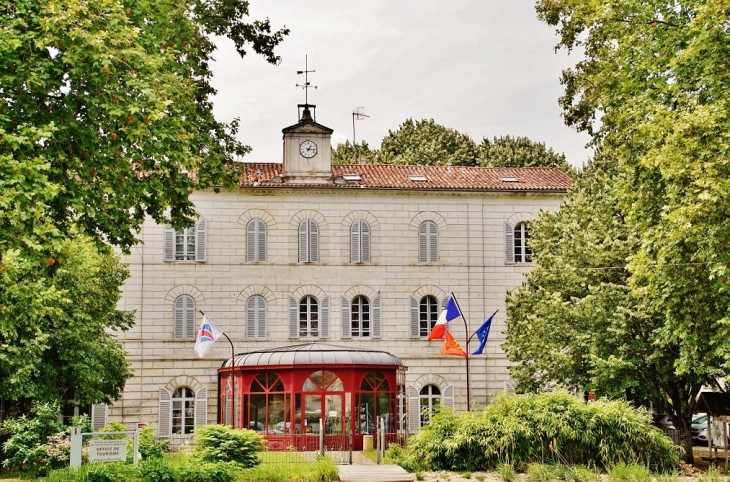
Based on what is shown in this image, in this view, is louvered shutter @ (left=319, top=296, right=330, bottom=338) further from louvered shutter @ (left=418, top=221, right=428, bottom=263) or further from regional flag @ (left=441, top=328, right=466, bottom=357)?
regional flag @ (left=441, top=328, right=466, bottom=357)

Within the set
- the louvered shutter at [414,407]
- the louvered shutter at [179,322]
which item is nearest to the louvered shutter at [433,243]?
the louvered shutter at [414,407]

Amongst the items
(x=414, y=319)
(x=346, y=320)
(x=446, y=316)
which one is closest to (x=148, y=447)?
(x=446, y=316)

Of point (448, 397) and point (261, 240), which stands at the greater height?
point (261, 240)

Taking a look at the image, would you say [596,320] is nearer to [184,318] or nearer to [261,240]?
[261,240]

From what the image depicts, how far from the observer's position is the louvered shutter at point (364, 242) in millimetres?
38500

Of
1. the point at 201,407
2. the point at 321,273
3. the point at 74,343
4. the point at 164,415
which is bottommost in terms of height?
the point at 164,415

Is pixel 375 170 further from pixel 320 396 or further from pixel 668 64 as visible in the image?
pixel 668 64

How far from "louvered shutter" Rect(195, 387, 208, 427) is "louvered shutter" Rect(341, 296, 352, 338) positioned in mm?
5639

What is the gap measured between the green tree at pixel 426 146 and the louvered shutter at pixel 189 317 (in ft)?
68.2

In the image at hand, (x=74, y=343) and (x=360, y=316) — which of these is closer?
(x=74, y=343)

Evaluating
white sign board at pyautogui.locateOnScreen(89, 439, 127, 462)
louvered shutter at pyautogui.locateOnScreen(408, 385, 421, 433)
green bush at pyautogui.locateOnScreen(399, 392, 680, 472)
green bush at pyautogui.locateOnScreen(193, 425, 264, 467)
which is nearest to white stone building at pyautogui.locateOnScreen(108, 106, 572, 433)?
louvered shutter at pyautogui.locateOnScreen(408, 385, 421, 433)

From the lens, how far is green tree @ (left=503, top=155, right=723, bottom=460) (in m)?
27.4

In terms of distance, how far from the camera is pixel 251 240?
38250 millimetres

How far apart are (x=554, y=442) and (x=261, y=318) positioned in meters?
17.5
